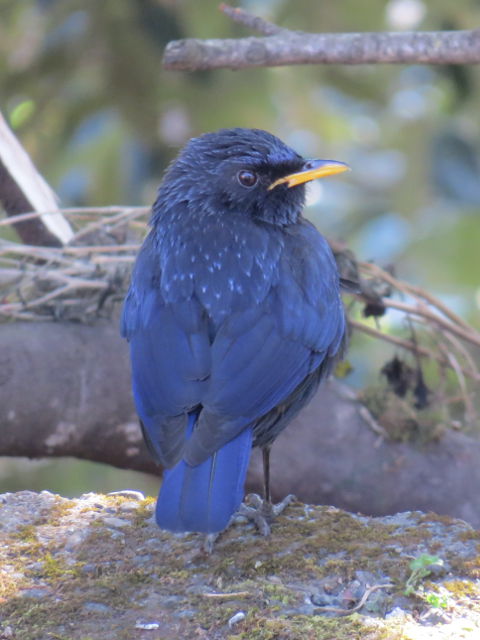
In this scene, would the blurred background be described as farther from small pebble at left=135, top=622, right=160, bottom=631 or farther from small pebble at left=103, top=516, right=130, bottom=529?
small pebble at left=135, top=622, right=160, bottom=631

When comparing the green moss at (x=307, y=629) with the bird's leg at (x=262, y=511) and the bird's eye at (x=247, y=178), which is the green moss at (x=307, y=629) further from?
the bird's eye at (x=247, y=178)

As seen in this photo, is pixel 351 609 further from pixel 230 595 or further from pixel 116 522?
pixel 116 522

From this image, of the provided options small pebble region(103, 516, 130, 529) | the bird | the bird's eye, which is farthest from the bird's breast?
small pebble region(103, 516, 130, 529)

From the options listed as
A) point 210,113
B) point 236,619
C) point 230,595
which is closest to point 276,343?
point 230,595

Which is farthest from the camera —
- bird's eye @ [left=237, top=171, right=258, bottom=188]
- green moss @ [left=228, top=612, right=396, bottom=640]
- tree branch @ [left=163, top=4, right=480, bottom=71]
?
bird's eye @ [left=237, top=171, right=258, bottom=188]

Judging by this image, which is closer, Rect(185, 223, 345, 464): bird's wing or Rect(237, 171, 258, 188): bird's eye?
Rect(185, 223, 345, 464): bird's wing

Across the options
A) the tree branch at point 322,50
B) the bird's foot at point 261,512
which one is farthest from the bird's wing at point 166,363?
the tree branch at point 322,50
